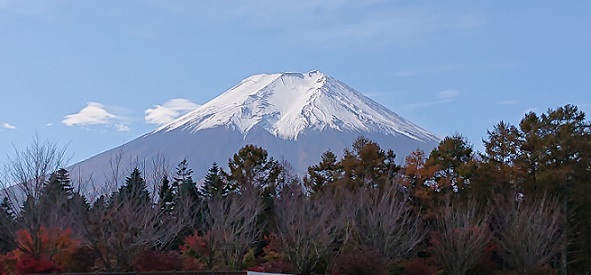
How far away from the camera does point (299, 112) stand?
431 ft

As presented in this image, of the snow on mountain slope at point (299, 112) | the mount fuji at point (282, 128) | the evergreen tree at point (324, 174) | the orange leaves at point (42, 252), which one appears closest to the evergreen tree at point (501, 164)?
the evergreen tree at point (324, 174)

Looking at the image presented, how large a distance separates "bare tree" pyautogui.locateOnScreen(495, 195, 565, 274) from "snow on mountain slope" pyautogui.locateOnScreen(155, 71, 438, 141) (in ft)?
257

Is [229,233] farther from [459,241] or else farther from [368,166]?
[368,166]

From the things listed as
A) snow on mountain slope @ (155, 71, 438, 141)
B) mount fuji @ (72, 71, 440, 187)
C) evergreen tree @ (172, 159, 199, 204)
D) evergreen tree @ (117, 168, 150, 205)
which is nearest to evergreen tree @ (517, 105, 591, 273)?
evergreen tree @ (172, 159, 199, 204)

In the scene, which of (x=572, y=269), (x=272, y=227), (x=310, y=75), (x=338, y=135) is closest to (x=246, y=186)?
(x=272, y=227)

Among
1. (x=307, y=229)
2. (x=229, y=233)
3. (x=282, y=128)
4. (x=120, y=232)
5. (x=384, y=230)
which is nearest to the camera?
(x=120, y=232)

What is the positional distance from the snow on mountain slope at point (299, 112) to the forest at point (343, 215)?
72595 millimetres

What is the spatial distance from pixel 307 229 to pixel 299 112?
10319 centimetres

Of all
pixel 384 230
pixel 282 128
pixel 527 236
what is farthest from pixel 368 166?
pixel 282 128

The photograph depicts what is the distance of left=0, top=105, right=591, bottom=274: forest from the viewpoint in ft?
81.5

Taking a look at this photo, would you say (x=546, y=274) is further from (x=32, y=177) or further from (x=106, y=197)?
(x=32, y=177)

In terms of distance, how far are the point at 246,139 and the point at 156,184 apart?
89520 mm

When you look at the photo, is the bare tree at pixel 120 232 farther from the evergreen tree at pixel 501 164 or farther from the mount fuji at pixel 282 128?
the mount fuji at pixel 282 128

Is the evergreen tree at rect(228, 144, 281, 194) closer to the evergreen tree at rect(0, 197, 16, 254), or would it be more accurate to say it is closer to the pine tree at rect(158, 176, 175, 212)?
the pine tree at rect(158, 176, 175, 212)
